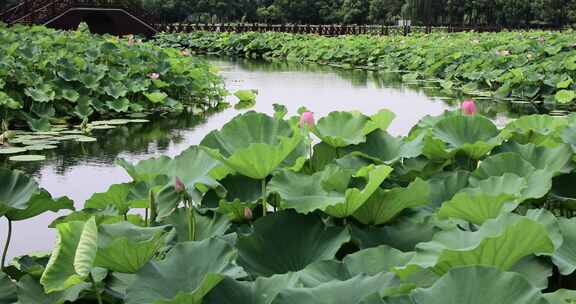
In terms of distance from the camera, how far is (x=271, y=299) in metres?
1.00

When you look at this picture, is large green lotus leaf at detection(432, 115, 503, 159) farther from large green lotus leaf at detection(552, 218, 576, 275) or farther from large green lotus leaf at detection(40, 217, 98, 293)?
large green lotus leaf at detection(40, 217, 98, 293)

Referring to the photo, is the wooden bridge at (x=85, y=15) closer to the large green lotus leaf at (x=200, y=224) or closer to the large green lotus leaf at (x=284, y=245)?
the large green lotus leaf at (x=200, y=224)

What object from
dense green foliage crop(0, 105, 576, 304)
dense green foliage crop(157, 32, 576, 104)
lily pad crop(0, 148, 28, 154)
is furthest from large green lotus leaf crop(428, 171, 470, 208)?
dense green foliage crop(157, 32, 576, 104)

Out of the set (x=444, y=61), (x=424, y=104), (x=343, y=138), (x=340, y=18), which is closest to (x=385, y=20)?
(x=340, y=18)

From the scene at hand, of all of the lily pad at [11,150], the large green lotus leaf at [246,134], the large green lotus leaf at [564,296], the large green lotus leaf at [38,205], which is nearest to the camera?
the large green lotus leaf at [564,296]

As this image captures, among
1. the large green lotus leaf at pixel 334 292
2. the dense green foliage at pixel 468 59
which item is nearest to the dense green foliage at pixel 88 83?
the dense green foliage at pixel 468 59

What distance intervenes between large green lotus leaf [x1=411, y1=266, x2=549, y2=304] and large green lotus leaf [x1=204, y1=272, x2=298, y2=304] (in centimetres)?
20

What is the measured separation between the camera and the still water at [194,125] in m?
3.42

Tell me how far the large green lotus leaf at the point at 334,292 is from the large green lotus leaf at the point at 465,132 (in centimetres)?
97

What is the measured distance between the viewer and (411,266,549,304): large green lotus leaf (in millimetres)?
883

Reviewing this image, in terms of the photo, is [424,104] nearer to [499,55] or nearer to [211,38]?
[499,55]

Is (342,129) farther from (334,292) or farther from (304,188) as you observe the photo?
(334,292)

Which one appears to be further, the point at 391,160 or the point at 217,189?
the point at 391,160

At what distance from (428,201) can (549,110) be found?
5.36 meters
